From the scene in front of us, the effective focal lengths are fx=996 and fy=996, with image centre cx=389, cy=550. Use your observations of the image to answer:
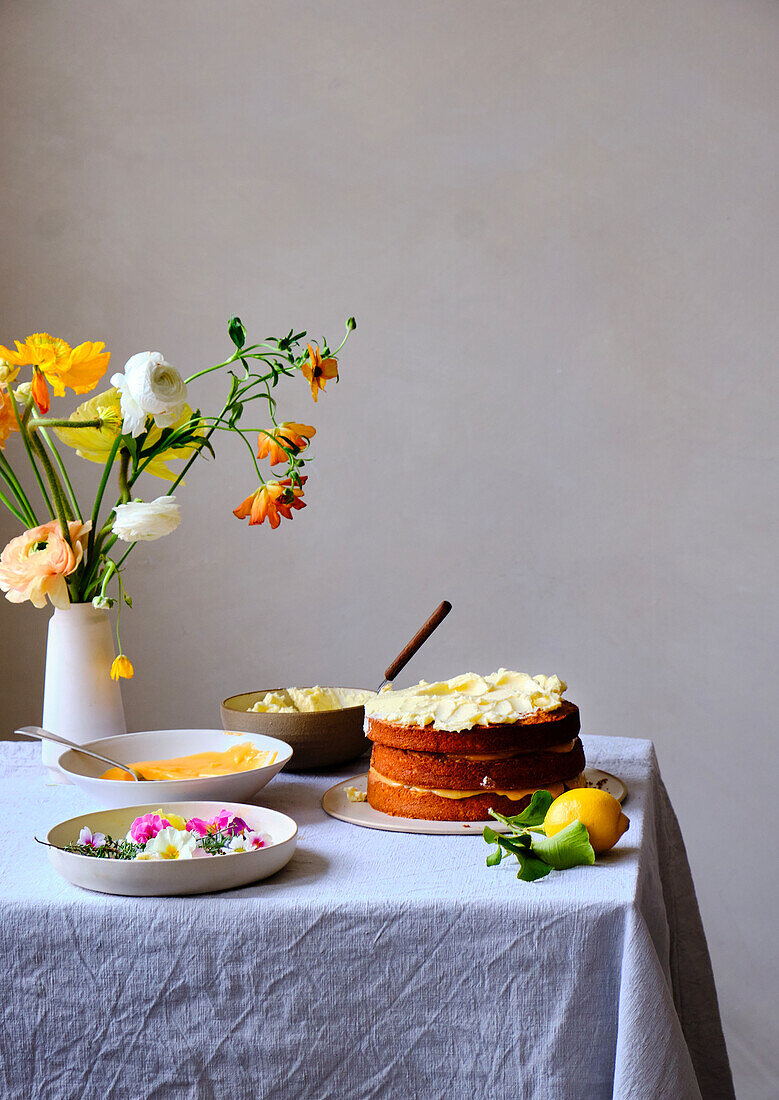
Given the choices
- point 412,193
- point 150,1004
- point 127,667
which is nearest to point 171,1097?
point 150,1004

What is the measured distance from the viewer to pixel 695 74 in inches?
87.3

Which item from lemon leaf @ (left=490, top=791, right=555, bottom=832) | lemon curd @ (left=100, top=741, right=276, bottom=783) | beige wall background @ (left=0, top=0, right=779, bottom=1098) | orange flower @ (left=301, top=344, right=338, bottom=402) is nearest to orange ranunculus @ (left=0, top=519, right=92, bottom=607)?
lemon curd @ (left=100, top=741, right=276, bottom=783)

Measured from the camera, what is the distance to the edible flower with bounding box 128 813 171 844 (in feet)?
2.82

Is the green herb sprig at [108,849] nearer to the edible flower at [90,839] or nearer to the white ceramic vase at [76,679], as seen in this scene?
the edible flower at [90,839]

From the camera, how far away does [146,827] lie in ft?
2.85

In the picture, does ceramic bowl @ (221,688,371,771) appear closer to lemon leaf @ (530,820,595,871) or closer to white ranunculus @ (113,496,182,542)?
white ranunculus @ (113,496,182,542)

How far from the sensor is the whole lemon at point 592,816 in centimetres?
86

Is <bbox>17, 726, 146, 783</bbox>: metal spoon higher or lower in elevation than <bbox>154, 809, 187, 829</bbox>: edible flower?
higher

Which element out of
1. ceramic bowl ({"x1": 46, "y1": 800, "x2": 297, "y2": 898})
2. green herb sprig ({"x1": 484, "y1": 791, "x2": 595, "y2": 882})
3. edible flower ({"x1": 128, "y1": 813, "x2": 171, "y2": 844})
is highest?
edible flower ({"x1": 128, "y1": 813, "x2": 171, "y2": 844})

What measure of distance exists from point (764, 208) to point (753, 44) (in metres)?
0.36

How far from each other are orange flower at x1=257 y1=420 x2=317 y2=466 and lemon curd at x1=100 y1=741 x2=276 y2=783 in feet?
1.10

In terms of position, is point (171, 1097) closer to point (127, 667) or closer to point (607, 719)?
point (127, 667)

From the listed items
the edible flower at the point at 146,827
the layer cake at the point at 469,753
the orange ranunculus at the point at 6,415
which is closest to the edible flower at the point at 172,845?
the edible flower at the point at 146,827

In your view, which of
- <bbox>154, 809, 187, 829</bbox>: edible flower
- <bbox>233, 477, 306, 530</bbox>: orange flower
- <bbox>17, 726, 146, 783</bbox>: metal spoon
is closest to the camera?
<bbox>154, 809, 187, 829</bbox>: edible flower
